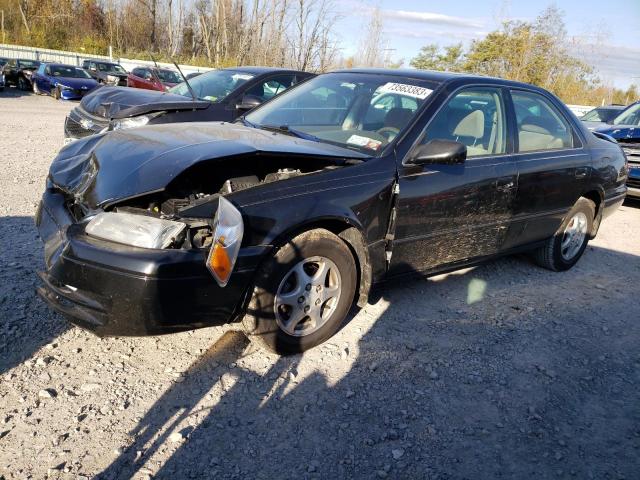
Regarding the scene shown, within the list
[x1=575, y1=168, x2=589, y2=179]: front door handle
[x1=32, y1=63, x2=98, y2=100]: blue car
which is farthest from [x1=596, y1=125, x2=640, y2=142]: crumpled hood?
[x1=32, y1=63, x2=98, y2=100]: blue car

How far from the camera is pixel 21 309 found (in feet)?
10.8

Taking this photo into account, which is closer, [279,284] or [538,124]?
[279,284]

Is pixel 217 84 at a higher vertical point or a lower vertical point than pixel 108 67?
higher

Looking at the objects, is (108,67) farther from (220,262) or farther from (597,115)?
(220,262)

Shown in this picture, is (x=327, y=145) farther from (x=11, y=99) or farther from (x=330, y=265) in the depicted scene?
(x=11, y=99)

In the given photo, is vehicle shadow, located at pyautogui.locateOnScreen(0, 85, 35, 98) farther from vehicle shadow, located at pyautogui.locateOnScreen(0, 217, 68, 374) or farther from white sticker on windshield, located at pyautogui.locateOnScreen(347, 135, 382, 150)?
white sticker on windshield, located at pyautogui.locateOnScreen(347, 135, 382, 150)

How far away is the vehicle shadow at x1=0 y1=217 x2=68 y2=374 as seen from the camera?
2941 mm

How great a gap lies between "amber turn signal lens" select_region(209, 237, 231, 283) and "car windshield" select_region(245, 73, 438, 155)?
1.37 meters

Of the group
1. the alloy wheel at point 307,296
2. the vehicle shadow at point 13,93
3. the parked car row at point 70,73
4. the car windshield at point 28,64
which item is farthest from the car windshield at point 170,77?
the alloy wheel at point 307,296

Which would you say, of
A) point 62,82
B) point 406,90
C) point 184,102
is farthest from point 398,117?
point 62,82

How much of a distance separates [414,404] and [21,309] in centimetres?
245

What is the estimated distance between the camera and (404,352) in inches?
131

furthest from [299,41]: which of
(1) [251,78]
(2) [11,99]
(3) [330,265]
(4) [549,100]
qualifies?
(3) [330,265]

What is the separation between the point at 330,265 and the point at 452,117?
59.0 inches
